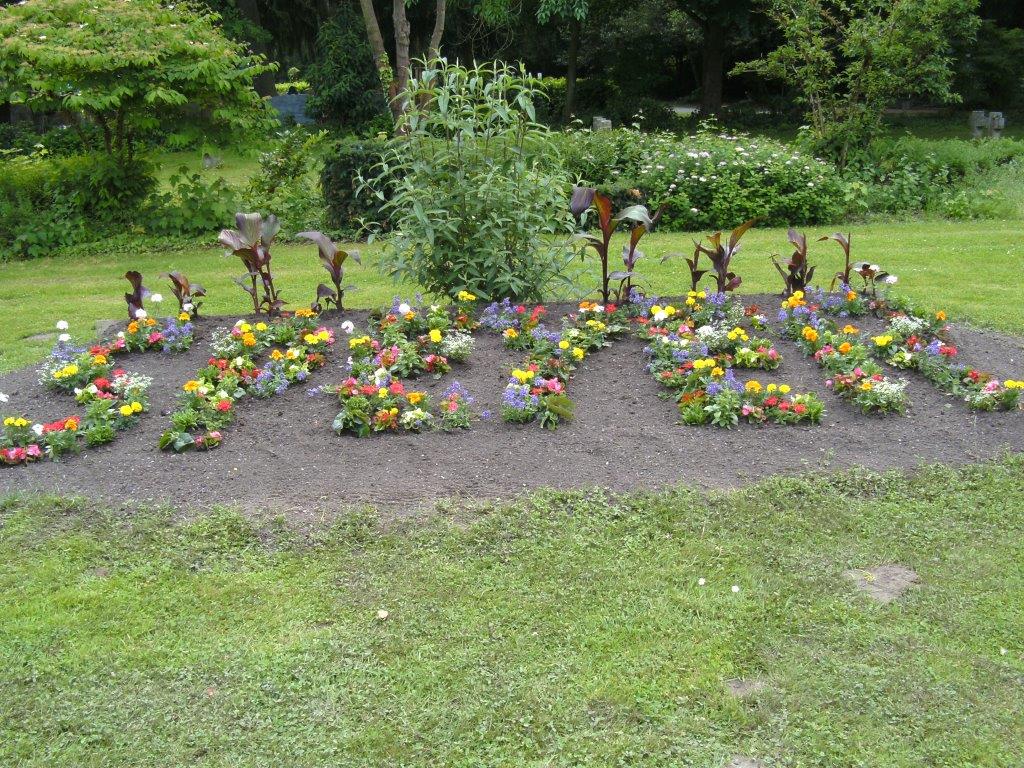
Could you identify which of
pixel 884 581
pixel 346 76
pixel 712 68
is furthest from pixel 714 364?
pixel 712 68

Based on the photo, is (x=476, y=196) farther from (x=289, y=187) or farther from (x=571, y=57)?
(x=571, y=57)

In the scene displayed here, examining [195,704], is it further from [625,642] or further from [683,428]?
[683,428]

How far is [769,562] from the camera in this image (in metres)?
3.25

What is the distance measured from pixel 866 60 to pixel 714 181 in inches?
132

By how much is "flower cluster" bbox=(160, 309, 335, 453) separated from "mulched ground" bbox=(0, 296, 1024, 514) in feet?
0.25

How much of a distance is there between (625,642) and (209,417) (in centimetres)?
232

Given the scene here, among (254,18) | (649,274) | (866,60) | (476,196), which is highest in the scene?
(254,18)

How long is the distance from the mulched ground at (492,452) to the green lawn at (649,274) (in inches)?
77.0

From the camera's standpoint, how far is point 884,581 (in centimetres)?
313

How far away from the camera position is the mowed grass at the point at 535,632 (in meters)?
2.49

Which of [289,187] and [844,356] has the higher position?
[289,187]

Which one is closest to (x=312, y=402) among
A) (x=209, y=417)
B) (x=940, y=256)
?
(x=209, y=417)

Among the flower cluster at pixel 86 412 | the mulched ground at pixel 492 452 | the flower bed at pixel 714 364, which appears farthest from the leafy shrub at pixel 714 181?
the flower cluster at pixel 86 412

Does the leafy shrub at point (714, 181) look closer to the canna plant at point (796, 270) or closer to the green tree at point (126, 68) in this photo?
the green tree at point (126, 68)
